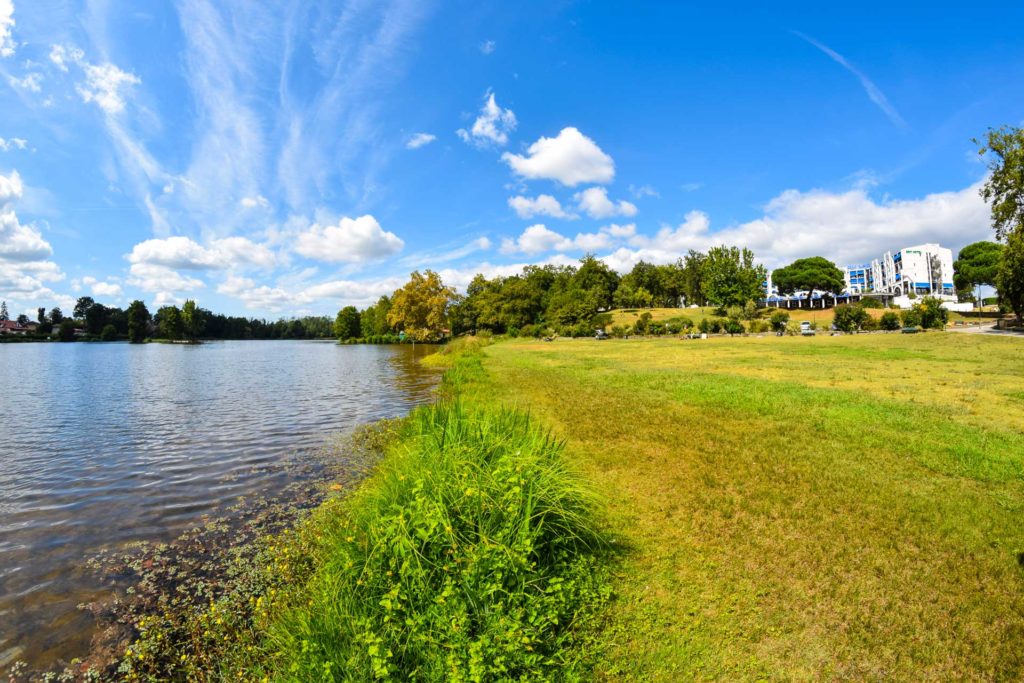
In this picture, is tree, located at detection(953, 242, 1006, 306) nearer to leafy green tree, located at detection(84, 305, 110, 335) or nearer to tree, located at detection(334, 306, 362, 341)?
tree, located at detection(334, 306, 362, 341)

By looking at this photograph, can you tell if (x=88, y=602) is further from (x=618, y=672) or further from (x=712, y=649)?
(x=712, y=649)

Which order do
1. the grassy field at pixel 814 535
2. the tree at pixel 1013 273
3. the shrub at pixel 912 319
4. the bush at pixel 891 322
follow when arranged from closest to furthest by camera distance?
the grassy field at pixel 814 535 → the tree at pixel 1013 273 → the bush at pixel 891 322 → the shrub at pixel 912 319

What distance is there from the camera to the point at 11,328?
146 meters

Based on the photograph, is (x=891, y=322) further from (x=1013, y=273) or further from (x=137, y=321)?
(x=137, y=321)

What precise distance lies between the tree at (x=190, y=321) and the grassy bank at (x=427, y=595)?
499 feet

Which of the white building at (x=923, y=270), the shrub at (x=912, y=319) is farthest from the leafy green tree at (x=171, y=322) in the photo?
the white building at (x=923, y=270)

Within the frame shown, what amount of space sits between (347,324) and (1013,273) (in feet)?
406

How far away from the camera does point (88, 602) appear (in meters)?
5.90

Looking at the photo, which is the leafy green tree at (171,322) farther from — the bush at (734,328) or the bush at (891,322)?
the bush at (891,322)

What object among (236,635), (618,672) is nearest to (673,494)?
(618,672)

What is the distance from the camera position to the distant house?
135562 mm

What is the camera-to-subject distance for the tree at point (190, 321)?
129 m

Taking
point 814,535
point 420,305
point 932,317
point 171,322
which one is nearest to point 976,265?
point 932,317

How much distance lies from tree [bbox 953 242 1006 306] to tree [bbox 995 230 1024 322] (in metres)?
54.1
